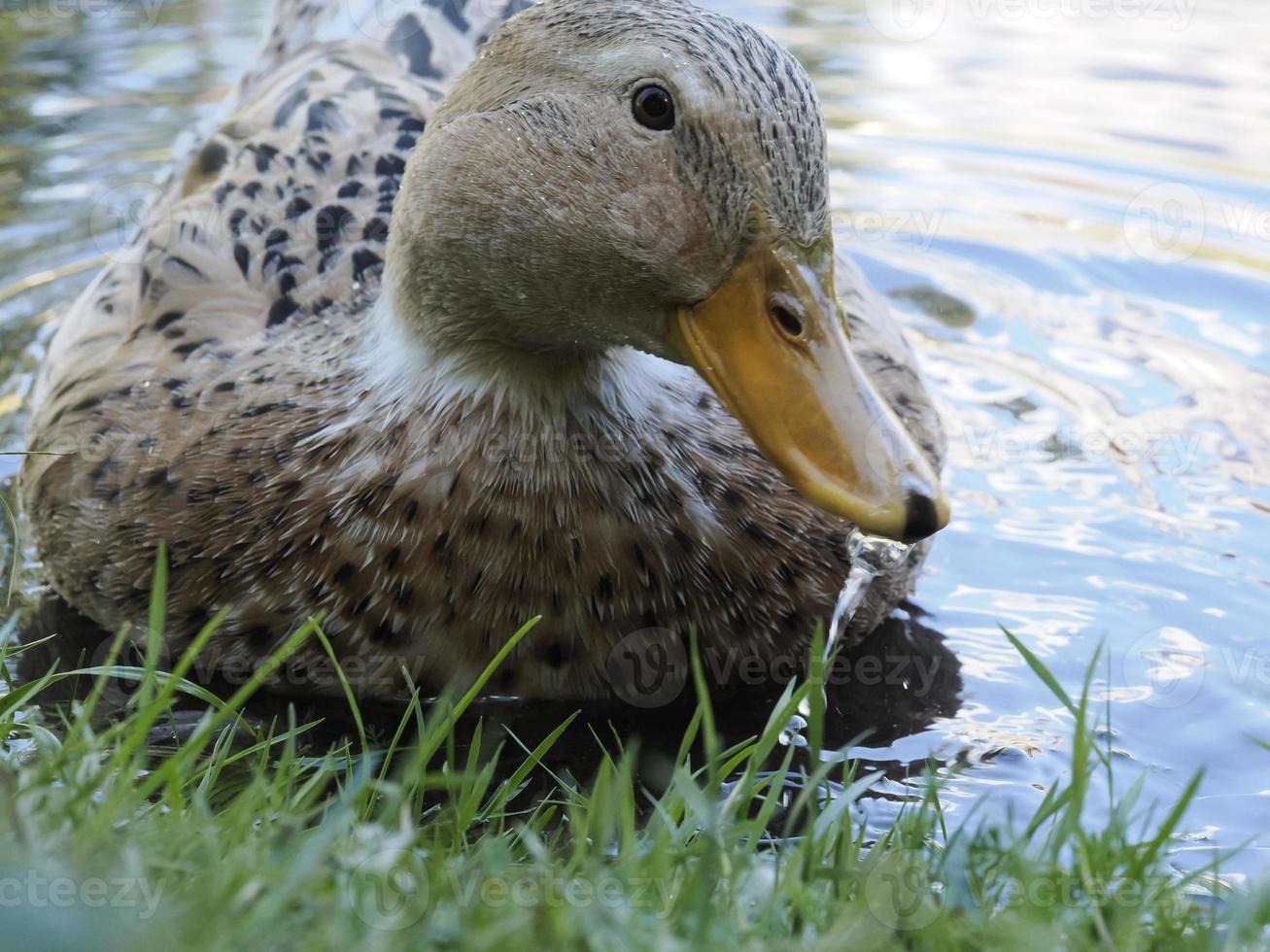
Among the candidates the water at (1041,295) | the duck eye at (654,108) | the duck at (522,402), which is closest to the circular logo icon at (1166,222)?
the water at (1041,295)

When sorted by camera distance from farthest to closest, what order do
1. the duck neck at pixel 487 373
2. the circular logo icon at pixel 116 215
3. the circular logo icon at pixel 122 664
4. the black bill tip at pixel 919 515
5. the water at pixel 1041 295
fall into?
the circular logo icon at pixel 116 215, the water at pixel 1041 295, the circular logo icon at pixel 122 664, the duck neck at pixel 487 373, the black bill tip at pixel 919 515

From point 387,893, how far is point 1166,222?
6150 mm

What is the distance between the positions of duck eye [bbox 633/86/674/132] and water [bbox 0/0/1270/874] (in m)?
1.57

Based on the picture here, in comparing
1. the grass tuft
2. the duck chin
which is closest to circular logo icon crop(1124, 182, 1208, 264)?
the duck chin

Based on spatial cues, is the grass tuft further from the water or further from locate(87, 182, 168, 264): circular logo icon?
locate(87, 182, 168, 264): circular logo icon

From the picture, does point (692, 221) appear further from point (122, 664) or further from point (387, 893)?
point (122, 664)

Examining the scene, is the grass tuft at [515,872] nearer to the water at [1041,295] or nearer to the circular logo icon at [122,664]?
the water at [1041,295]

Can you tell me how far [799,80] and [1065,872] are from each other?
1.69m

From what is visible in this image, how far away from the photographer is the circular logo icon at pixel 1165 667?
14.9 feet

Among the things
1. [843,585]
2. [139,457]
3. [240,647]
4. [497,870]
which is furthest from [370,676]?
[497,870]

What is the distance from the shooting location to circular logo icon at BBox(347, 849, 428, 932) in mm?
2502

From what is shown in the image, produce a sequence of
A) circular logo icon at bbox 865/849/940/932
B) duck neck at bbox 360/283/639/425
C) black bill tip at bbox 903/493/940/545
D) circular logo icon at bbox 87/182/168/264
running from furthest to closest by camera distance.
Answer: circular logo icon at bbox 87/182/168/264 < duck neck at bbox 360/283/639/425 < black bill tip at bbox 903/493/940/545 < circular logo icon at bbox 865/849/940/932

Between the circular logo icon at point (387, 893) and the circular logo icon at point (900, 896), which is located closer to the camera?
the circular logo icon at point (387, 893)

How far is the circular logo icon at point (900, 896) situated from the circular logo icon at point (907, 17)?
8.38 metres
